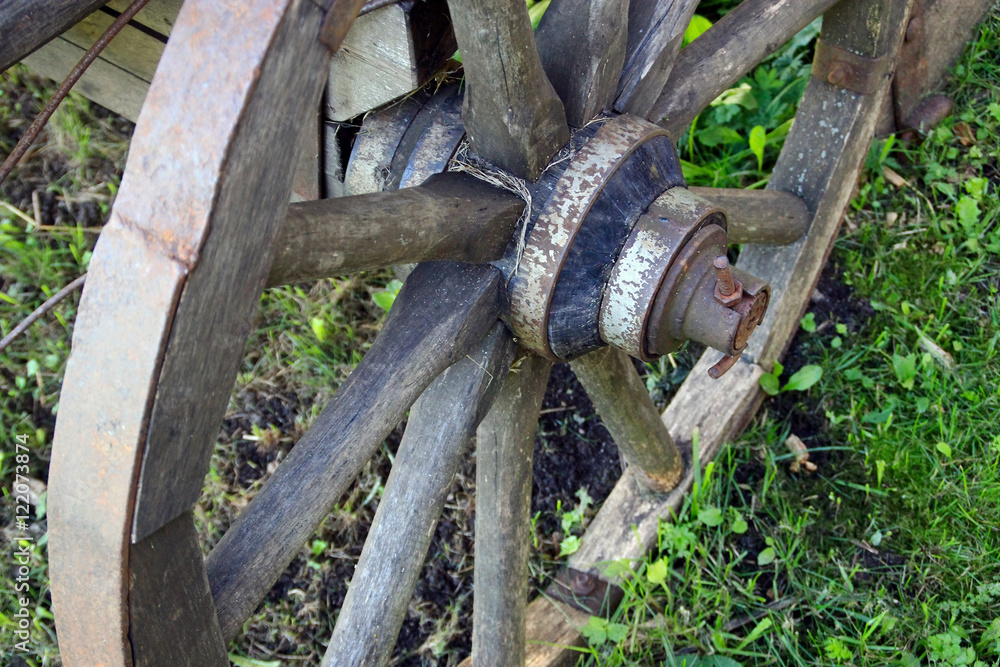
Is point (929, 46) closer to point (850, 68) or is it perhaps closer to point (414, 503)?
point (850, 68)

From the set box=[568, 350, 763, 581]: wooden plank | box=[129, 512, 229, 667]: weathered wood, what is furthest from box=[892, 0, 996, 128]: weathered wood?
box=[129, 512, 229, 667]: weathered wood

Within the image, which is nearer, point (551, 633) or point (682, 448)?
point (551, 633)

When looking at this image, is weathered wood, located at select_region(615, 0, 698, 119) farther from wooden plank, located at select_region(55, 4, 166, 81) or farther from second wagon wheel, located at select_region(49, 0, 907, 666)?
wooden plank, located at select_region(55, 4, 166, 81)

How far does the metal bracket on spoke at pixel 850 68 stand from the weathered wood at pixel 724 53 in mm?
207

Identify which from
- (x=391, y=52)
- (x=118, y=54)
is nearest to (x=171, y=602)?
(x=391, y=52)

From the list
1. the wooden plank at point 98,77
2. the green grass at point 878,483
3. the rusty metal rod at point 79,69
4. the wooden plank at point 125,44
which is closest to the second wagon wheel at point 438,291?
the green grass at point 878,483

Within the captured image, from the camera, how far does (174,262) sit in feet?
2.48

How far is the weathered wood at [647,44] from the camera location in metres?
1.32

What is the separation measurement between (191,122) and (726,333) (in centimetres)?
77

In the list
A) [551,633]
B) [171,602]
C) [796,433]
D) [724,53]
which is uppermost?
[724,53]

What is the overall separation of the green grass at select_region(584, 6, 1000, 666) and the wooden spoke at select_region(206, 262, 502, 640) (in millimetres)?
895

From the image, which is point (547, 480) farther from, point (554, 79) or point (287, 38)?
point (287, 38)

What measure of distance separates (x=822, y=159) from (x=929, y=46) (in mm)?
670

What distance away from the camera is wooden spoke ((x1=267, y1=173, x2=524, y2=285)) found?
0.95 meters
